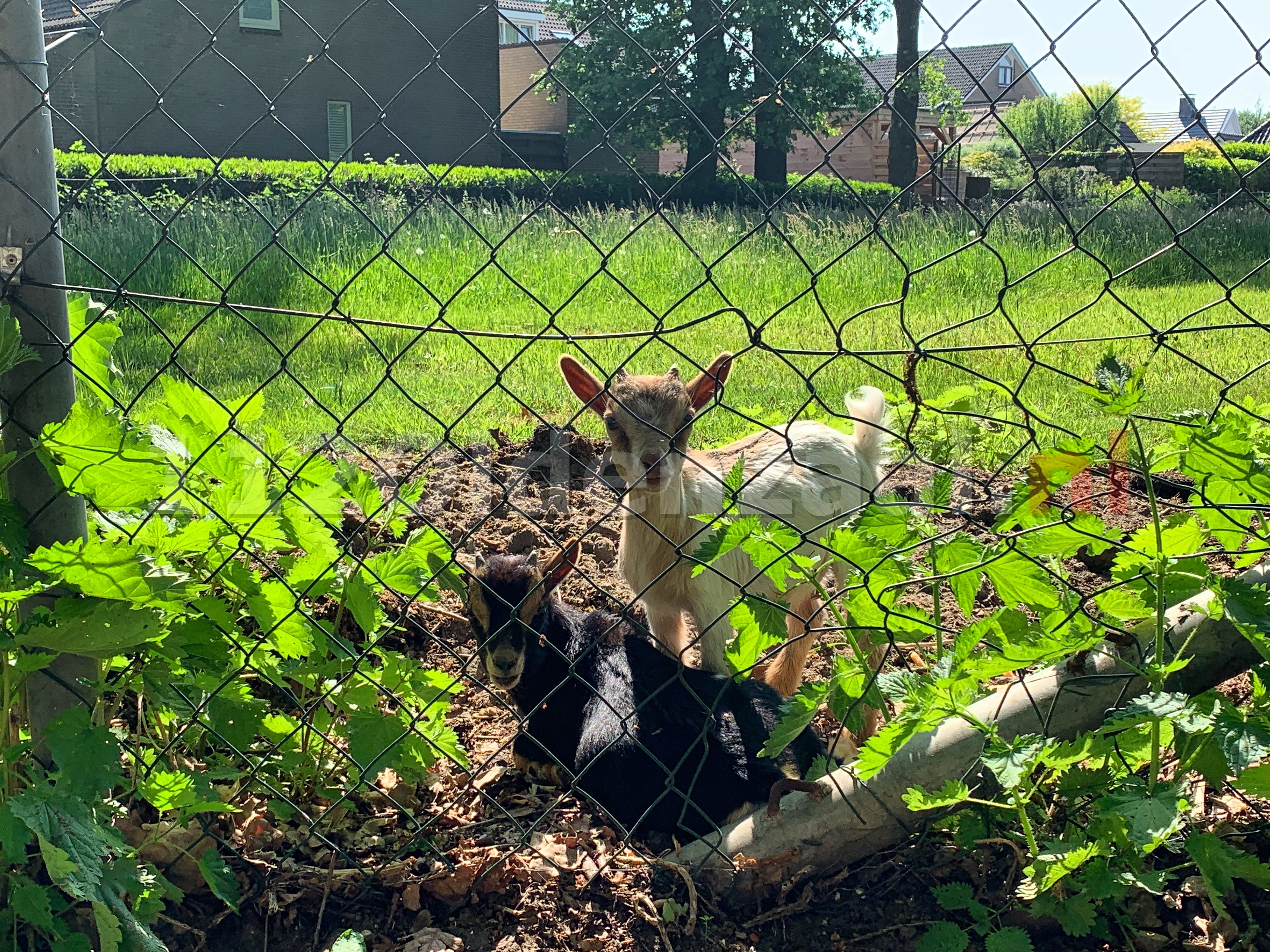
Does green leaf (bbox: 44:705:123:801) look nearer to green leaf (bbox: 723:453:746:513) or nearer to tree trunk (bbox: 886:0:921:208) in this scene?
green leaf (bbox: 723:453:746:513)

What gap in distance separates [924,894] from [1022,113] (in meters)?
30.6

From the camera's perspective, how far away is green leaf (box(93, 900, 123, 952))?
1.71 m

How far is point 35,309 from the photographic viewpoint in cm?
197

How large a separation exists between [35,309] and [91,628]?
0.62 meters

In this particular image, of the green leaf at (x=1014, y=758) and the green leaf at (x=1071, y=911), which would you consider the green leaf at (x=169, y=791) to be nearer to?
the green leaf at (x=1014, y=758)

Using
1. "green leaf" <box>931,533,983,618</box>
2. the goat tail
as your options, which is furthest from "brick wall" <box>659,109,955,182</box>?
"green leaf" <box>931,533,983,618</box>

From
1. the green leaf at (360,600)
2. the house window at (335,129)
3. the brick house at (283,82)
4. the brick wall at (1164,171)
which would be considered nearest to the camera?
the green leaf at (360,600)

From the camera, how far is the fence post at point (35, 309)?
1854 millimetres

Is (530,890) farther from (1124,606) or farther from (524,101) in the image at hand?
(524,101)

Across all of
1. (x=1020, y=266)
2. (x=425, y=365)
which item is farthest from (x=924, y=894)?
(x=1020, y=266)

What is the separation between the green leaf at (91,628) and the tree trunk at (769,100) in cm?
133

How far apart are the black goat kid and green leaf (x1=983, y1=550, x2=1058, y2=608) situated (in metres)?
0.67

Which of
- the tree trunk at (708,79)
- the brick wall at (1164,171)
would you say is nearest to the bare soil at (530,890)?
the tree trunk at (708,79)

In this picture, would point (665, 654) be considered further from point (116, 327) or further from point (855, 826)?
point (116, 327)
